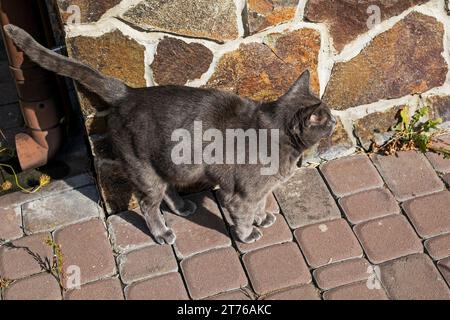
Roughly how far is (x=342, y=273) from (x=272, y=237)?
406mm

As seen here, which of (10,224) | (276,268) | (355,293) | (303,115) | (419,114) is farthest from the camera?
(419,114)

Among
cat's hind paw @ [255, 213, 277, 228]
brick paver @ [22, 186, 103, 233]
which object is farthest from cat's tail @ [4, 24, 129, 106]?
cat's hind paw @ [255, 213, 277, 228]

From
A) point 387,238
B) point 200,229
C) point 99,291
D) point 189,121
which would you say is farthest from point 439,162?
point 99,291

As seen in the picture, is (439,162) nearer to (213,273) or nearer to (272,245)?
(272,245)

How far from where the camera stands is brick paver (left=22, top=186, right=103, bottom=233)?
3203 millimetres

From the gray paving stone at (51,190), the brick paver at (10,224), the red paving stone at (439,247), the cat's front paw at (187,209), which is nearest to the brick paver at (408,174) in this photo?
the red paving stone at (439,247)

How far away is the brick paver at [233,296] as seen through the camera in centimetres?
286

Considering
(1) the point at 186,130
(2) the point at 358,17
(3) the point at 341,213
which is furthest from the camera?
(3) the point at 341,213

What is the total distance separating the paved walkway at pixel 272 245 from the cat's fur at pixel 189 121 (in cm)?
29

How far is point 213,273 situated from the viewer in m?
2.97
